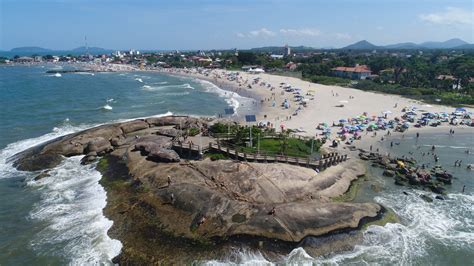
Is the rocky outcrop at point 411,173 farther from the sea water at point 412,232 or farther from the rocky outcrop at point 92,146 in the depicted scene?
the rocky outcrop at point 92,146

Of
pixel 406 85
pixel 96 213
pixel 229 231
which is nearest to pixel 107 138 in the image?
pixel 96 213

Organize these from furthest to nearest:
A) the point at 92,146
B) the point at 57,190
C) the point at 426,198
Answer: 1. the point at 92,146
2. the point at 57,190
3. the point at 426,198

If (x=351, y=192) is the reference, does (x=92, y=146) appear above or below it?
above

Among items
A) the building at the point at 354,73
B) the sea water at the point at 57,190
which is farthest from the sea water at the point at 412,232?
the building at the point at 354,73


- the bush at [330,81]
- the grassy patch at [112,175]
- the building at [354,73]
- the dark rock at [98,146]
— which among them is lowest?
the grassy patch at [112,175]

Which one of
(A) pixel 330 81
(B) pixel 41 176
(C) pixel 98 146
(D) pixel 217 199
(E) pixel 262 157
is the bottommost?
(B) pixel 41 176

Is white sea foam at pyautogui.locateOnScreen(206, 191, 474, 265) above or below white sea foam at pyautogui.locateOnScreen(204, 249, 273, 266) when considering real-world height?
below

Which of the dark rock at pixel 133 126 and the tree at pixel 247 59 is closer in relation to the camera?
the dark rock at pixel 133 126

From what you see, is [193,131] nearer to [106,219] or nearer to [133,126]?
[133,126]

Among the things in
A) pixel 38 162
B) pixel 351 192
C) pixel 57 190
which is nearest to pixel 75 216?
pixel 57 190

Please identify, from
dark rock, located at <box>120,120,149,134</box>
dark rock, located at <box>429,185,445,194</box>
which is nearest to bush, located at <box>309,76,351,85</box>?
dark rock, located at <box>120,120,149,134</box>

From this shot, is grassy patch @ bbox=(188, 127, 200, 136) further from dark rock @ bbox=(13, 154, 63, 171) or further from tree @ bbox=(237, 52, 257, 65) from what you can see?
tree @ bbox=(237, 52, 257, 65)
